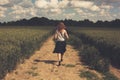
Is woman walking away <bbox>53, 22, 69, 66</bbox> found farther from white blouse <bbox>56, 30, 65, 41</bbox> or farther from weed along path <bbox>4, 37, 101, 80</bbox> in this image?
weed along path <bbox>4, 37, 101, 80</bbox>

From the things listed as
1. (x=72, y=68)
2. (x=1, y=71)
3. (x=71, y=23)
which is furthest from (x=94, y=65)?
(x=71, y=23)

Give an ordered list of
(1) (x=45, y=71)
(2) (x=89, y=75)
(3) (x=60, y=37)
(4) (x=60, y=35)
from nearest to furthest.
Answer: (2) (x=89, y=75), (1) (x=45, y=71), (4) (x=60, y=35), (3) (x=60, y=37)

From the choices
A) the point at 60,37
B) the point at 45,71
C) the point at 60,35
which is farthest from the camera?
the point at 60,37

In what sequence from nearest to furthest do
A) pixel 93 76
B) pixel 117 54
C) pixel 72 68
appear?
pixel 93 76, pixel 72 68, pixel 117 54

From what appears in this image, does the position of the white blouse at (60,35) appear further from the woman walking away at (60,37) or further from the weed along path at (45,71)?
the weed along path at (45,71)

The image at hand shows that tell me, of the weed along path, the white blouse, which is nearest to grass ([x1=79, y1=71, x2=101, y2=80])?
the weed along path

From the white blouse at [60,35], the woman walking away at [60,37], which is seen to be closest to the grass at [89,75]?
the woman walking away at [60,37]

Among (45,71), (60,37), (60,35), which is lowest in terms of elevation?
(45,71)

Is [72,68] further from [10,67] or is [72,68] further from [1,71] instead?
[1,71]

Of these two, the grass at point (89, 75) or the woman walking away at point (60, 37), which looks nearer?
the grass at point (89, 75)

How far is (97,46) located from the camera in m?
23.5

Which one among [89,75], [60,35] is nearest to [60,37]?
[60,35]

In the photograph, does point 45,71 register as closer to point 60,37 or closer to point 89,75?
point 89,75

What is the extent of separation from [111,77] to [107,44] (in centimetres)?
655
